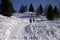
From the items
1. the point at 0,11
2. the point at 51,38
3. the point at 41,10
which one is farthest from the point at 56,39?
the point at 41,10

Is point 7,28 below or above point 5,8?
below

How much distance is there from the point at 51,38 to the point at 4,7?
23113 millimetres

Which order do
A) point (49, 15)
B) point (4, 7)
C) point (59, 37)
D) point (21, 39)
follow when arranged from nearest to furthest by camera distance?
point (21, 39), point (59, 37), point (4, 7), point (49, 15)

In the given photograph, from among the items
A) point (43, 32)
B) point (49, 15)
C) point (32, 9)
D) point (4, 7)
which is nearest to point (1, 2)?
point (4, 7)

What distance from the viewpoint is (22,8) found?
258 feet

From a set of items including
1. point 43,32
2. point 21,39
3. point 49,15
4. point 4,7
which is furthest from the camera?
point 49,15

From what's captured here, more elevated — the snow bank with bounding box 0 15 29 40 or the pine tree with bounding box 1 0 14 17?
the pine tree with bounding box 1 0 14 17

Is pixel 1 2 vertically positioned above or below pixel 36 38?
above

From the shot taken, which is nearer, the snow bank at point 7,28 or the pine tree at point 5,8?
the snow bank at point 7,28

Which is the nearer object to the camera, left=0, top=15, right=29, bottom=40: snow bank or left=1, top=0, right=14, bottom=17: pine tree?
left=0, top=15, right=29, bottom=40: snow bank

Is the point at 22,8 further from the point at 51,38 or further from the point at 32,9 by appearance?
the point at 51,38

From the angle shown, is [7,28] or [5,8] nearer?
[7,28]

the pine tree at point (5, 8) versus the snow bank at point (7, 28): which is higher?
the pine tree at point (5, 8)

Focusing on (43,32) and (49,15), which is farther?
(49,15)
